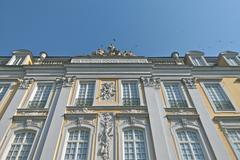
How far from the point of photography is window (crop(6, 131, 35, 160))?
1214cm

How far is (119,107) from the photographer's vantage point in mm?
14789

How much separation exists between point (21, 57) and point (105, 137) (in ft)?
38.0

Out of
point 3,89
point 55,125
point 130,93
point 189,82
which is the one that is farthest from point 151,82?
point 3,89

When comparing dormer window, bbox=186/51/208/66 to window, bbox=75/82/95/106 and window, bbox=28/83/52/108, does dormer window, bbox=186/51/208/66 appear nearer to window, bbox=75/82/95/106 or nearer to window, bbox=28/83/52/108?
window, bbox=75/82/95/106

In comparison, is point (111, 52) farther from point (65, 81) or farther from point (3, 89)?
point (3, 89)

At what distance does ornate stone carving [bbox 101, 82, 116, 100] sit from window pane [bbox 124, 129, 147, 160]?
3.04 metres

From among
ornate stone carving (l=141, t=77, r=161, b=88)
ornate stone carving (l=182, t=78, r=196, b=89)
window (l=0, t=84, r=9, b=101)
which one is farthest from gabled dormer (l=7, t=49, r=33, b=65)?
ornate stone carving (l=182, t=78, r=196, b=89)

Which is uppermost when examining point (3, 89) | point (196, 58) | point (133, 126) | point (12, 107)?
point (196, 58)

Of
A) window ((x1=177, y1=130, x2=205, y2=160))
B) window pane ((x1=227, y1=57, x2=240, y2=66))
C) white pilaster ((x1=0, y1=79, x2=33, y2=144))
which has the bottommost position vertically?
window ((x1=177, y1=130, x2=205, y2=160))

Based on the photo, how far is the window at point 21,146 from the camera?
39.8ft

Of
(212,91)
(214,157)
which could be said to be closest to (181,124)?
(214,157)

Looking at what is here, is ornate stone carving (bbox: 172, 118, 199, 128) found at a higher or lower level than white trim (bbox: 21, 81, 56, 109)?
lower

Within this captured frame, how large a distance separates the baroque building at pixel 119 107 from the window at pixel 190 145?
0.05 m

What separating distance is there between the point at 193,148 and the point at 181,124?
1.70 metres
